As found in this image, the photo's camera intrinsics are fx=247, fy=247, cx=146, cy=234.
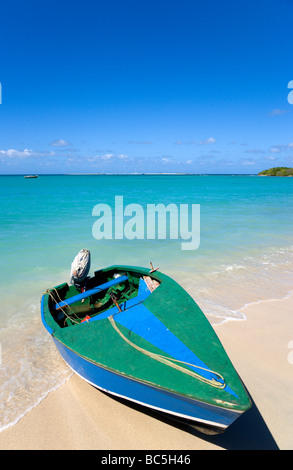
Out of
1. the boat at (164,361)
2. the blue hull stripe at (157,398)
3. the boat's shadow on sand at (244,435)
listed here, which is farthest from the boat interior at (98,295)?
the boat's shadow on sand at (244,435)

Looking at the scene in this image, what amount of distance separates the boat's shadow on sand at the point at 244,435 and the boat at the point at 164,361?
0.71 m

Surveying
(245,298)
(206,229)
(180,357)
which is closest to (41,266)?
(245,298)

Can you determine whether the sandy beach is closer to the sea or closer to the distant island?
the sea

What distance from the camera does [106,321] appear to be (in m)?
4.33

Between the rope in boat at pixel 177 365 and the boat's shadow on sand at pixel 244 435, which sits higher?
the rope in boat at pixel 177 365

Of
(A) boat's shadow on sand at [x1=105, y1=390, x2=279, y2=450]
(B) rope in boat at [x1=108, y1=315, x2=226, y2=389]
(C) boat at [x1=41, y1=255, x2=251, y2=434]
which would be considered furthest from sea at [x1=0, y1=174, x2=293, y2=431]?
(A) boat's shadow on sand at [x1=105, y1=390, x2=279, y2=450]

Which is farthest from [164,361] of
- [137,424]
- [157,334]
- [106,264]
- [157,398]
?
[106,264]

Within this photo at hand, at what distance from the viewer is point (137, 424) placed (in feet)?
13.0

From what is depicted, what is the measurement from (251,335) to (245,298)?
201 cm

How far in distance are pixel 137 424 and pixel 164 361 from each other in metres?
1.44

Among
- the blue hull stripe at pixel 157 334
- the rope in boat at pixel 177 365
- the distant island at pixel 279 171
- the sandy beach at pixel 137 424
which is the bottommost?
the sandy beach at pixel 137 424

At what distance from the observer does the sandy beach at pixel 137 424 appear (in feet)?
12.2

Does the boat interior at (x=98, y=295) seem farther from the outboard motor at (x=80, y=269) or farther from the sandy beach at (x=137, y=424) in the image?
the sandy beach at (x=137, y=424)
